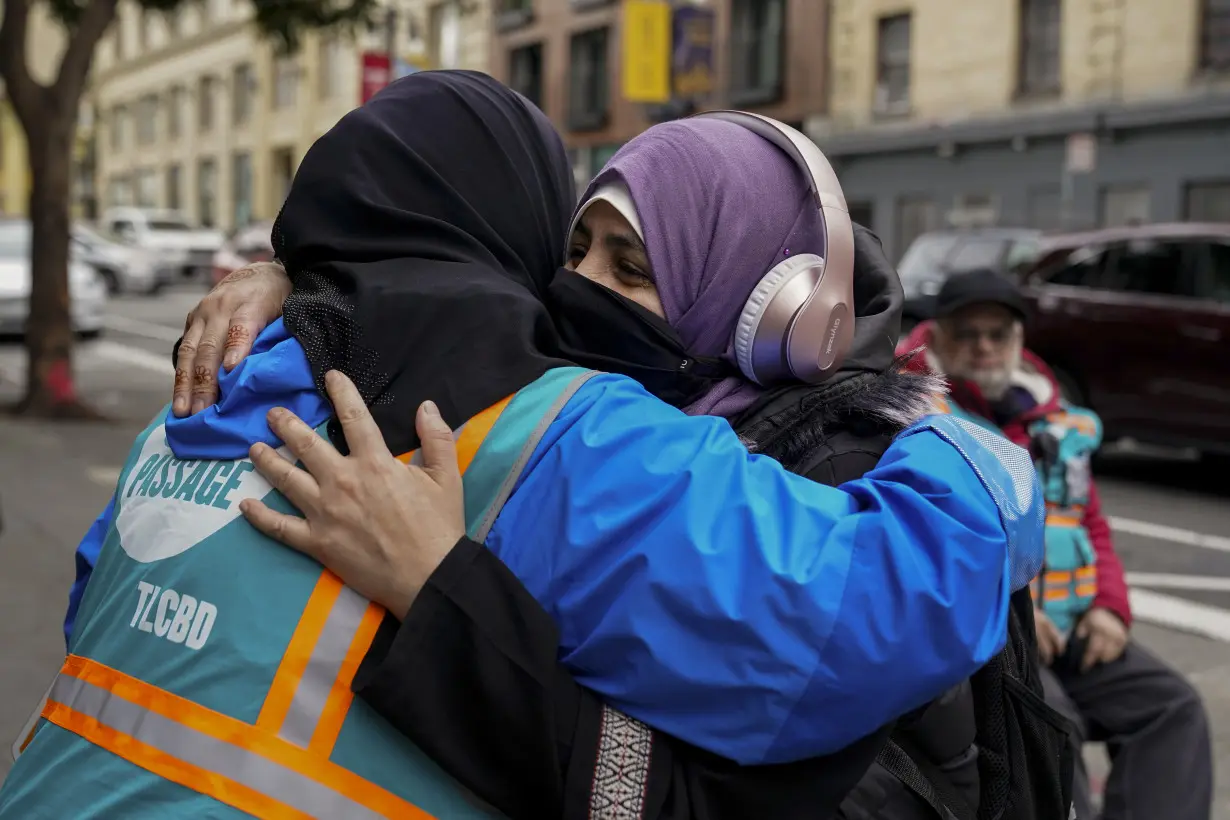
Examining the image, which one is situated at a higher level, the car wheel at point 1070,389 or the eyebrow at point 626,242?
the eyebrow at point 626,242

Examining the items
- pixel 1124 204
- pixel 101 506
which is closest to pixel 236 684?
→ pixel 101 506

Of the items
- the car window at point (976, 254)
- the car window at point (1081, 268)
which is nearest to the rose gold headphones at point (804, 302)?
the car window at point (1081, 268)

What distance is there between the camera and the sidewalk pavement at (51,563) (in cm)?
484

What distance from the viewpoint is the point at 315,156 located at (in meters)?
1.75

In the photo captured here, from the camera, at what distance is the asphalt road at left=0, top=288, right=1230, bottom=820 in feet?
17.3

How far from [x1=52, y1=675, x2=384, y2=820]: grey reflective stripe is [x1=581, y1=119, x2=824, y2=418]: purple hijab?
700 mm

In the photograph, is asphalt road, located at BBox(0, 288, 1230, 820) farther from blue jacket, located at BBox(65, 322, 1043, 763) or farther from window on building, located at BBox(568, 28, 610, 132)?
window on building, located at BBox(568, 28, 610, 132)

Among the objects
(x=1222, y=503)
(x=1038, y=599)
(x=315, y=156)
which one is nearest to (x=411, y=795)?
(x=315, y=156)

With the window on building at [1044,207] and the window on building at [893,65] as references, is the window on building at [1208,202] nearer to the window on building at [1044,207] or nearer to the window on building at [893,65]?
the window on building at [1044,207]

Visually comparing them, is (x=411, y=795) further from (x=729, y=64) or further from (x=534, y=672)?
(x=729, y=64)

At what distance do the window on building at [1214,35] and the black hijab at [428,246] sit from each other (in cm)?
2142

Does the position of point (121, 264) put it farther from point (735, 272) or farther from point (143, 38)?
point (143, 38)

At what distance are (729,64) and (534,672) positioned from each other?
30210 mm

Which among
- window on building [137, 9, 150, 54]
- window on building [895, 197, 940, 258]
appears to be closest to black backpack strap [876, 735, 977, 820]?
window on building [895, 197, 940, 258]
